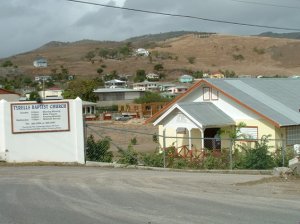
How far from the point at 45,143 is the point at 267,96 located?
1470cm

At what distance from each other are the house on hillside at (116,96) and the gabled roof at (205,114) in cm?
8112

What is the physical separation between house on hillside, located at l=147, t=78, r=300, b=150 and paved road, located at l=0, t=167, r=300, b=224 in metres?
13.2

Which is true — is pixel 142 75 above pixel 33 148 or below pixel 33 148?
above

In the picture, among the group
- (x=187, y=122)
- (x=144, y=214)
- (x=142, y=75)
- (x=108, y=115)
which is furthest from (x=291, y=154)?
(x=142, y=75)

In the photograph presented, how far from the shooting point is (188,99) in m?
36.1

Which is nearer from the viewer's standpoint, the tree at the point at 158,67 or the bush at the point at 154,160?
the bush at the point at 154,160

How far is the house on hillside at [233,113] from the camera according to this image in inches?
1200

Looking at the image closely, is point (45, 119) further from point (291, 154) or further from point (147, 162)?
point (291, 154)

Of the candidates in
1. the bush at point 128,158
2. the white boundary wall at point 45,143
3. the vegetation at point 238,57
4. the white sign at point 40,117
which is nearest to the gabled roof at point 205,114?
the bush at point 128,158

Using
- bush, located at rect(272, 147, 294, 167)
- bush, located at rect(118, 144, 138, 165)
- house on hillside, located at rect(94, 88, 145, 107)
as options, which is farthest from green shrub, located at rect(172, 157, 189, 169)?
house on hillside, located at rect(94, 88, 145, 107)

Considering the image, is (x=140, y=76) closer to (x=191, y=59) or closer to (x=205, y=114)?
(x=191, y=59)

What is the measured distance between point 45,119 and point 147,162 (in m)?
4.45

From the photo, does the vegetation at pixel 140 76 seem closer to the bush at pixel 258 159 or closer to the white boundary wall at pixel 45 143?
the white boundary wall at pixel 45 143

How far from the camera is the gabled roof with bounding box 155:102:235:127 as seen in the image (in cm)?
3123
